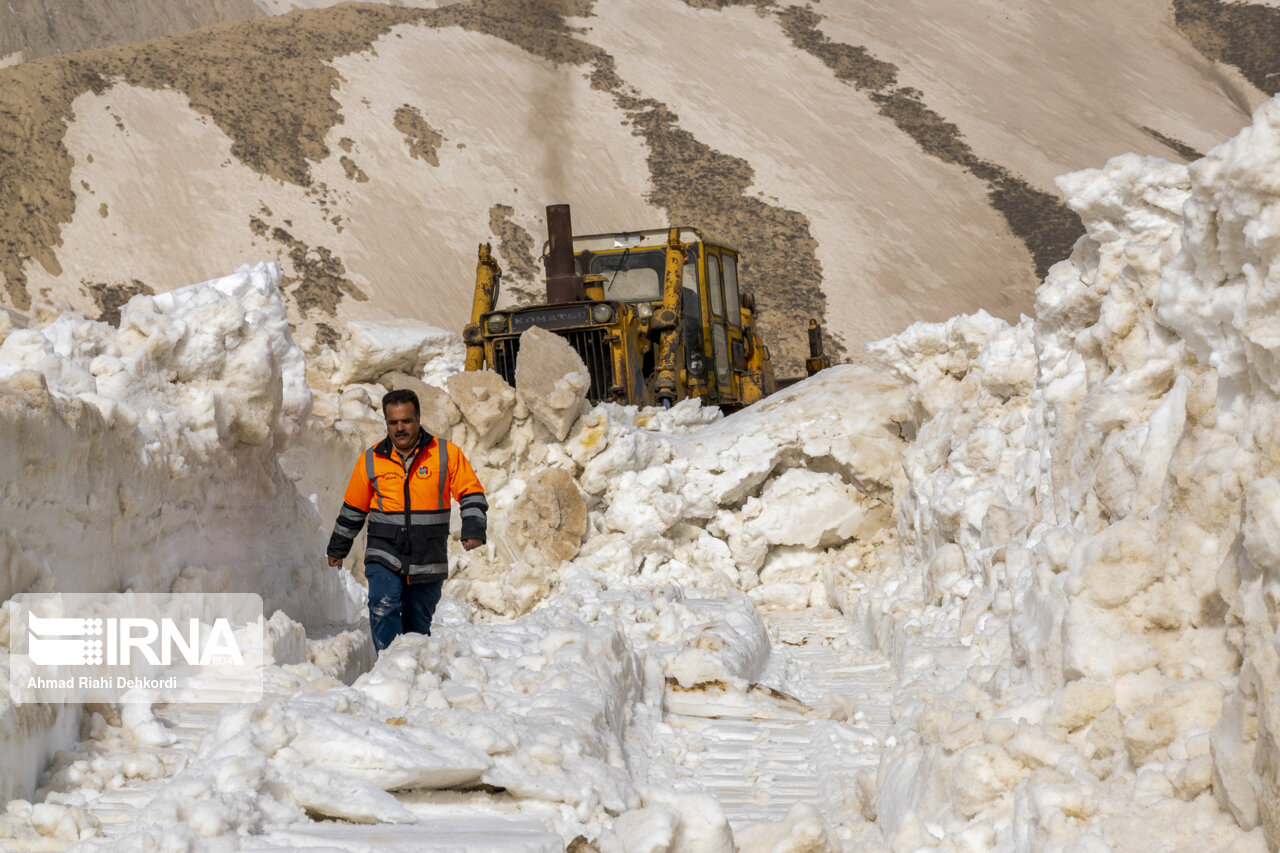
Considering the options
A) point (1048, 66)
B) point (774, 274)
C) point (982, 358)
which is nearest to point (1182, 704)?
point (982, 358)

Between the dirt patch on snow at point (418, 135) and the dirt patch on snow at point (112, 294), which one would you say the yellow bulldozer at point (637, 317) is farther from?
the dirt patch on snow at point (418, 135)

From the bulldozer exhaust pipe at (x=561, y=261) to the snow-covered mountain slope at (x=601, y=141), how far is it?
12744 millimetres

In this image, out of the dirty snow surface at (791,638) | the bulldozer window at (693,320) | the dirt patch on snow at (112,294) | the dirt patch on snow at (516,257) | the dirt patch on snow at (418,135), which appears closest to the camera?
the dirty snow surface at (791,638)

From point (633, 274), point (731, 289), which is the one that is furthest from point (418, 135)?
point (633, 274)

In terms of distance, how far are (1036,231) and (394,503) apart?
106 ft

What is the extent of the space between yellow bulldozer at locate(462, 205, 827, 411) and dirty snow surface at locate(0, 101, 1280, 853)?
366 cm

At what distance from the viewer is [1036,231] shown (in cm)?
3472

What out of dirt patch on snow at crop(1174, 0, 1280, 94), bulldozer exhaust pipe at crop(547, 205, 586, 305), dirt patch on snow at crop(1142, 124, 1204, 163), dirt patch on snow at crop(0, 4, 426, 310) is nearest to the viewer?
bulldozer exhaust pipe at crop(547, 205, 586, 305)

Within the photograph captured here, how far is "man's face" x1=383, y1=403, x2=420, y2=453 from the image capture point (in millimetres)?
4945

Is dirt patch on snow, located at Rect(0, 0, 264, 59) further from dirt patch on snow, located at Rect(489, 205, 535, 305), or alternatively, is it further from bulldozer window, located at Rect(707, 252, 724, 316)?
bulldozer window, located at Rect(707, 252, 724, 316)

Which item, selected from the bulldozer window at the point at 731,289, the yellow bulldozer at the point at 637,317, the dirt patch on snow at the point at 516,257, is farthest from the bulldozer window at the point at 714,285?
the dirt patch on snow at the point at 516,257

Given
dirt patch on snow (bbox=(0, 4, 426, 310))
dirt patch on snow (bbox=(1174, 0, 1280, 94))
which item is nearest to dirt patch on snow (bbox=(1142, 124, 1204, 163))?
dirt patch on snow (bbox=(1174, 0, 1280, 94))

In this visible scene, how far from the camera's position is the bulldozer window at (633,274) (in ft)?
39.8

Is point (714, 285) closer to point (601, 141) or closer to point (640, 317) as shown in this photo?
point (640, 317)
